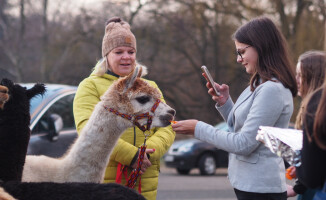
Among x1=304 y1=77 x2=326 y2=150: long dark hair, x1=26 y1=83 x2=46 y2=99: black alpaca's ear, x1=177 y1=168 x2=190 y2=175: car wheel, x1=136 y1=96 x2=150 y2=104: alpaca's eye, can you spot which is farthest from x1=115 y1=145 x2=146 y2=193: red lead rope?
x1=177 y1=168 x2=190 y2=175: car wheel

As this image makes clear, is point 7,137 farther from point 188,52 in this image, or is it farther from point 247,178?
point 188,52

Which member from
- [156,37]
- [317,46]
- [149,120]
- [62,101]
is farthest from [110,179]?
[156,37]

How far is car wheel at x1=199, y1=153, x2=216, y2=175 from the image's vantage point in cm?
1471

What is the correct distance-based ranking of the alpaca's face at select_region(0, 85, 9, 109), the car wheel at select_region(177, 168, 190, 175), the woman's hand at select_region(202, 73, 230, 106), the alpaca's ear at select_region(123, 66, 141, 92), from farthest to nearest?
the car wheel at select_region(177, 168, 190, 175)
the alpaca's ear at select_region(123, 66, 141, 92)
the woman's hand at select_region(202, 73, 230, 106)
the alpaca's face at select_region(0, 85, 9, 109)

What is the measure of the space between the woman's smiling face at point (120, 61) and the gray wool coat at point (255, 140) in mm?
1086

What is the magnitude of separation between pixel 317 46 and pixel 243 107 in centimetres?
1812

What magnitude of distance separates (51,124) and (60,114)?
673 millimetres

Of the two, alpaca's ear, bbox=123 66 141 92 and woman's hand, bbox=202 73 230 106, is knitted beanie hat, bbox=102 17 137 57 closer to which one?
alpaca's ear, bbox=123 66 141 92

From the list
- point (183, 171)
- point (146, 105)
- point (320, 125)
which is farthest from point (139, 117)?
point (183, 171)

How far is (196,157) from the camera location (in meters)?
14.6

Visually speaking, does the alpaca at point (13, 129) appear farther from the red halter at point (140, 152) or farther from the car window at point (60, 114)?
the car window at point (60, 114)

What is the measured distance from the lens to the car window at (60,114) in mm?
6070

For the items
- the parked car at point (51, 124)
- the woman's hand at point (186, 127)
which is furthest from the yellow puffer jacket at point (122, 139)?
the parked car at point (51, 124)

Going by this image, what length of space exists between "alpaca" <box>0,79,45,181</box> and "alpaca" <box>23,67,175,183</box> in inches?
28.0
